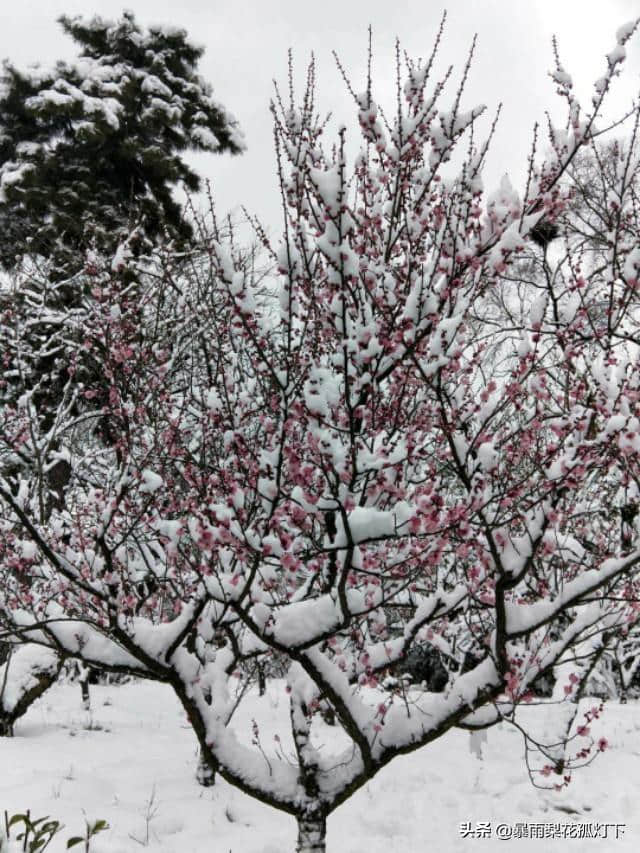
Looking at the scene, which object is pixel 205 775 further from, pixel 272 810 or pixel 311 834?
pixel 311 834

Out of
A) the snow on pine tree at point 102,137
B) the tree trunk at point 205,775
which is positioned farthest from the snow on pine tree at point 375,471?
the snow on pine tree at point 102,137

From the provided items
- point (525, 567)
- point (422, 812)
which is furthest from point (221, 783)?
point (525, 567)

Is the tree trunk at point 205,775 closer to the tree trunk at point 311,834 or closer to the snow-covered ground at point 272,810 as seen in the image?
the snow-covered ground at point 272,810

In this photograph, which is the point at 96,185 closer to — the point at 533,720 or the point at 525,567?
the point at 525,567

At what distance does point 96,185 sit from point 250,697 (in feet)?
32.0

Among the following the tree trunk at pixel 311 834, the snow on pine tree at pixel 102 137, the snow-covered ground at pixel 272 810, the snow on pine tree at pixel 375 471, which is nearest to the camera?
the snow on pine tree at pixel 375 471

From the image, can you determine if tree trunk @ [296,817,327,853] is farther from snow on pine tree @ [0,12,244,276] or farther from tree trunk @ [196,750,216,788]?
snow on pine tree @ [0,12,244,276]

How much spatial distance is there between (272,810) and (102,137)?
34.0 feet

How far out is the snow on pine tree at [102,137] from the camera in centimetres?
977

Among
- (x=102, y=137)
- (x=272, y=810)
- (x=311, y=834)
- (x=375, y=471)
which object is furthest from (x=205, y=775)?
(x=102, y=137)

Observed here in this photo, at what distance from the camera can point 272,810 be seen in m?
5.00

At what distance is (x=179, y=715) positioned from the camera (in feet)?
28.9

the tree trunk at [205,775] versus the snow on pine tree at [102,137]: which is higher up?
the snow on pine tree at [102,137]

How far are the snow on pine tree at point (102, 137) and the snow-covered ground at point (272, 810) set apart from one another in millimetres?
6923
